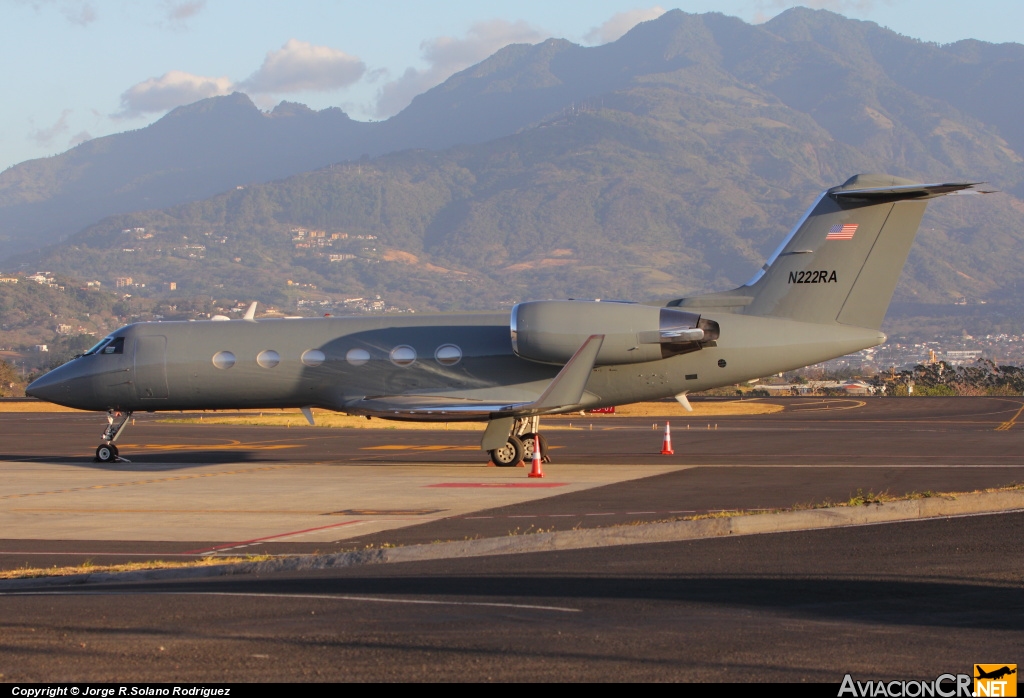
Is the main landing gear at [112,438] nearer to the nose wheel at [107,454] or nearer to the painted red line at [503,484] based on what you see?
the nose wheel at [107,454]

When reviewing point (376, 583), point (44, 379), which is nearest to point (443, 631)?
point (376, 583)

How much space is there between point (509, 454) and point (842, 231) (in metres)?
8.41

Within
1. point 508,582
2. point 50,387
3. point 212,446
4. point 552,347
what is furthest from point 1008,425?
point 508,582

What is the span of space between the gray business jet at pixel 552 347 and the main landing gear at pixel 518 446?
3cm

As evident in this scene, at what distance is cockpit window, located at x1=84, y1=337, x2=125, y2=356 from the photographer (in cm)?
2808

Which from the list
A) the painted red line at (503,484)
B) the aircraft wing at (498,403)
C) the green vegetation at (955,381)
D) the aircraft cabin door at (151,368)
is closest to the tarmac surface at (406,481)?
the painted red line at (503,484)

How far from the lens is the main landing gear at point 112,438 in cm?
2747

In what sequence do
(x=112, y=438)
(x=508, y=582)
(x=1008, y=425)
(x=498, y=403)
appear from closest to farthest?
(x=508, y=582) < (x=498, y=403) < (x=112, y=438) < (x=1008, y=425)

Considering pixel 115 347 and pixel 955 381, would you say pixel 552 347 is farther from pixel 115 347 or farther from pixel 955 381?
pixel 955 381

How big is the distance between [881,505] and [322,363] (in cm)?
1438

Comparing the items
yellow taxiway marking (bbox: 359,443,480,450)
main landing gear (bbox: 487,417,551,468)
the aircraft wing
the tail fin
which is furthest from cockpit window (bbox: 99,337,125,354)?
the tail fin

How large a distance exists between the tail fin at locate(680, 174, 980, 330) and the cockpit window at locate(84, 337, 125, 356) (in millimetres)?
13062

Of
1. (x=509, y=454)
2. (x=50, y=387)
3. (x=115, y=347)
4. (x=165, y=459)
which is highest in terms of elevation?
(x=115, y=347)

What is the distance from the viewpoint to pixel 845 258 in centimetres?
2542
